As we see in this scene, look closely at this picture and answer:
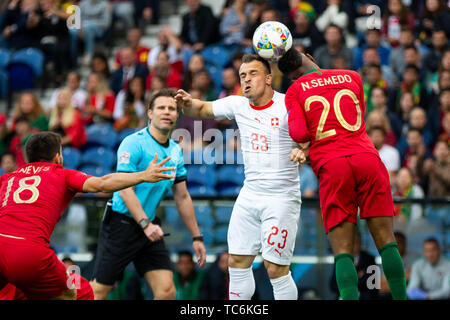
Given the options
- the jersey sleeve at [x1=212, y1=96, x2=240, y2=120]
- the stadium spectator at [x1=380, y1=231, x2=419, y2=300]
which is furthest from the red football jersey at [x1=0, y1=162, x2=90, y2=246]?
the stadium spectator at [x1=380, y1=231, x2=419, y2=300]

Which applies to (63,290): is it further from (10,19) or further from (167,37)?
(10,19)

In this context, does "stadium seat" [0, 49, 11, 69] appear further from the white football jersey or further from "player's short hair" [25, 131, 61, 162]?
the white football jersey

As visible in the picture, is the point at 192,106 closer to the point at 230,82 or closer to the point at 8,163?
the point at 230,82

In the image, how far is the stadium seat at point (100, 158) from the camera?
1280 cm

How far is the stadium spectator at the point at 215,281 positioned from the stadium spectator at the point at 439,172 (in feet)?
10.9

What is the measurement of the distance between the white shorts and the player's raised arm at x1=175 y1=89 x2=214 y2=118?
2.79 feet

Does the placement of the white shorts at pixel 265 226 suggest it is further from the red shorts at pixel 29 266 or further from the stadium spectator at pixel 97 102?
the stadium spectator at pixel 97 102

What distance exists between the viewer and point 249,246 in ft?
22.3

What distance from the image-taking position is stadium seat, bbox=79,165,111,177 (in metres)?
12.5

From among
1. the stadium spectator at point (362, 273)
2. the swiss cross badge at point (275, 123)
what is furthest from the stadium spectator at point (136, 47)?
the swiss cross badge at point (275, 123)

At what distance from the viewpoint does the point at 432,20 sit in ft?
44.1

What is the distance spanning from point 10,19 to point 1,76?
1.40m

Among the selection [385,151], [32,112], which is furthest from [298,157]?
[32,112]

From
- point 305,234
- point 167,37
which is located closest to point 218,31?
point 167,37
